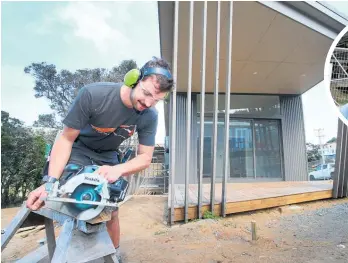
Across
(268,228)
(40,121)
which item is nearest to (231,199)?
(268,228)

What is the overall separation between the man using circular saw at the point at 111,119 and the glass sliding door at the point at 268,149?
704 cm

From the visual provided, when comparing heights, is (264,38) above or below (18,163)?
above

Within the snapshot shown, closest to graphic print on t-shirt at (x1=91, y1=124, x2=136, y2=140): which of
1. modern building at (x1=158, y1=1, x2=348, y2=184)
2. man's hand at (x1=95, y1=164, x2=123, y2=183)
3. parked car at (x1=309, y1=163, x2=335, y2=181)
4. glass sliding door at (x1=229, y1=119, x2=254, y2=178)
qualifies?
man's hand at (x1=95, y1=164, x2=123, y2=183)

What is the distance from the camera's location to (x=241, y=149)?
8.01 meters

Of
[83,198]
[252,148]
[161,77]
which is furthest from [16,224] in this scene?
[252,148]

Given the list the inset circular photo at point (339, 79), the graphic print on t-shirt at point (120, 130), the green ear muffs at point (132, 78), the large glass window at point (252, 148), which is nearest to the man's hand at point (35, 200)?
the graphic print on t-shirt at point (120, 130)

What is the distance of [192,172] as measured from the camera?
24.7 ft

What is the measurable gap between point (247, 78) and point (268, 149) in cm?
254

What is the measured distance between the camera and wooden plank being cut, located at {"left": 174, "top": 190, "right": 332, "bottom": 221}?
349 cm

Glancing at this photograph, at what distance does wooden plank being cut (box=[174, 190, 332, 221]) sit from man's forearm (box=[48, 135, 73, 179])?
2.34 meters

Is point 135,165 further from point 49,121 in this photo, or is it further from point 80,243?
point 49,121

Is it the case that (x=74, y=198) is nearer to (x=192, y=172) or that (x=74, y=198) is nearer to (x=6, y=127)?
(x=192, y=172)

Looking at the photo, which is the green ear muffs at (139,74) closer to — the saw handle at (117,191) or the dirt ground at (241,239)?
the saw handle at (117,191)

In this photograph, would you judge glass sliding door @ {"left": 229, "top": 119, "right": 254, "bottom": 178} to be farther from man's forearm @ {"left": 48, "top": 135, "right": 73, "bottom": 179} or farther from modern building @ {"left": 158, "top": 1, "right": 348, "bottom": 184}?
man's forearm @ {"left": 48, "top": 135, "right": 73, "bottom": 179}
